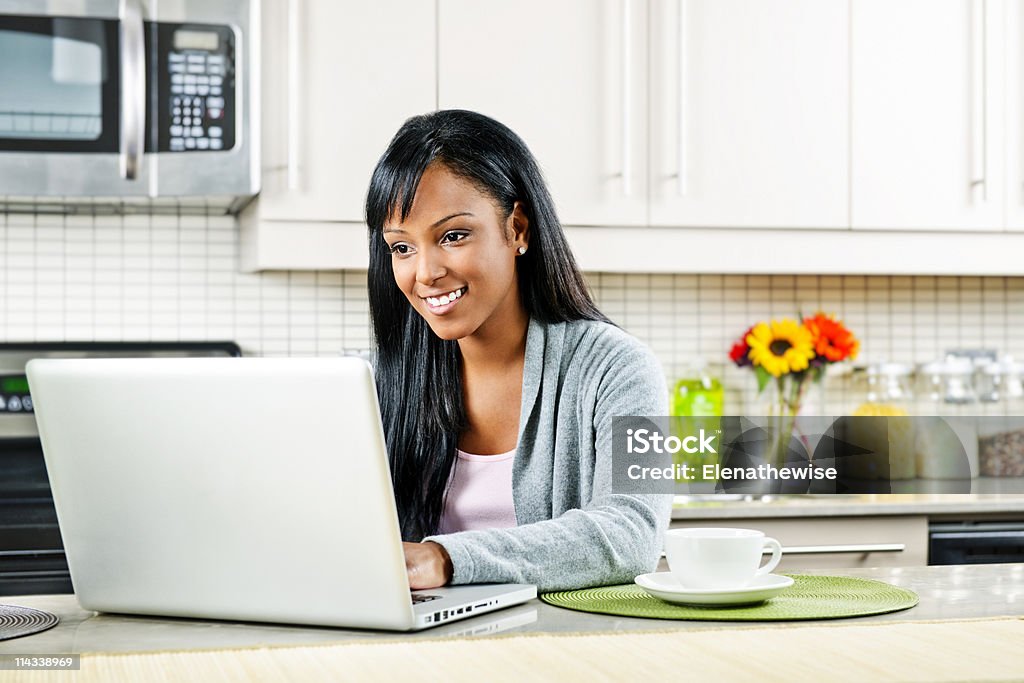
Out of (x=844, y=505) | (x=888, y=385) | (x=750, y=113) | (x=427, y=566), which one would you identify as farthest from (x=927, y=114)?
(x=427, y=566)

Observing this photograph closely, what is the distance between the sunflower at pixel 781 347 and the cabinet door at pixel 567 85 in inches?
18.5

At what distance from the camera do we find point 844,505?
241cm

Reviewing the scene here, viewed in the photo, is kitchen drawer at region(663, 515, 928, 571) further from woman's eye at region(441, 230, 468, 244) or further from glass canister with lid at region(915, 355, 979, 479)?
woman's eye at region(441, 230, 468, 244)

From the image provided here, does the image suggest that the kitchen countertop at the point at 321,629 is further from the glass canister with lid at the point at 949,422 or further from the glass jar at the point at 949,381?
the glass jar at the point at 949,381

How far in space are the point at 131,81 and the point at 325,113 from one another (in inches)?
14.8

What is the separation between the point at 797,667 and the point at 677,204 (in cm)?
176

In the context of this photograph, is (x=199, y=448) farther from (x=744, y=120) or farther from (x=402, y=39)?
(x=744, y=120)

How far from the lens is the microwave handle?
2273mm

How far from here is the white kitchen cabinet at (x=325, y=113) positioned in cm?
239

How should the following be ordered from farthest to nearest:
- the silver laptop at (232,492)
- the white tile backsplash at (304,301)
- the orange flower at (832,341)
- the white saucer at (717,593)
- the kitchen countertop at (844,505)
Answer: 1. the orange flower at (832,341)
2. the white tile backsplash at (304,301)
3. the kitchen countertop at (844,505)
4. the white saucer at (717,593)
5. the silver laptop at (232,492)

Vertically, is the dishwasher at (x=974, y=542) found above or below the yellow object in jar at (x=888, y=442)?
below

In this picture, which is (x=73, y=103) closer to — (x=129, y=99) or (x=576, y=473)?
(x=129, y=99)

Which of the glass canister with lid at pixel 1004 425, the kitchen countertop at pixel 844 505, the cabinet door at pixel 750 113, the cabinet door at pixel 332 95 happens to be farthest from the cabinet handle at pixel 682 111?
the glass canister with lid at pixel 1004 425

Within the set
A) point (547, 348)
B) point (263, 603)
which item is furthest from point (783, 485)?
point (263, 603)
